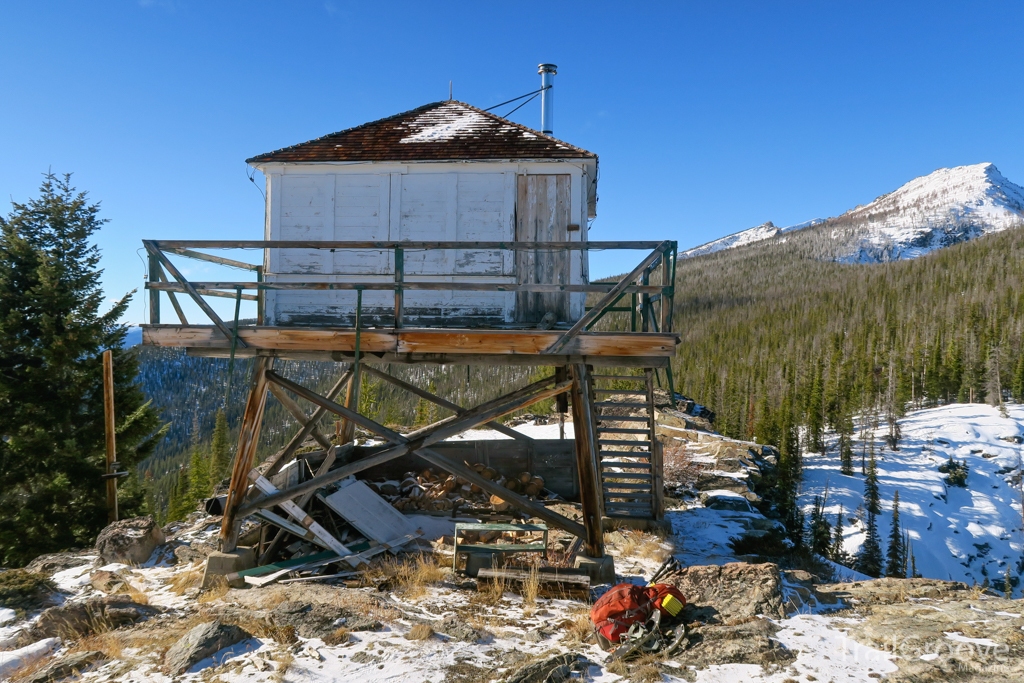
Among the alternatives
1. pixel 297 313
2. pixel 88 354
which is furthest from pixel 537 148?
pixel 88 354

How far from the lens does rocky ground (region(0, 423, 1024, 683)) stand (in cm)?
564

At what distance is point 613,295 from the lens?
759 cm

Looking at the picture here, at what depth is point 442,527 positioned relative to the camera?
1161cm

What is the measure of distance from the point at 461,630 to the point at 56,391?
17.0 meters

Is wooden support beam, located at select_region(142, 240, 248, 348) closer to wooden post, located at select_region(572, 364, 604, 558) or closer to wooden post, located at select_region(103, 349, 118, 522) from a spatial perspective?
wooden post, located at select_region(572, 364, 604, 558)

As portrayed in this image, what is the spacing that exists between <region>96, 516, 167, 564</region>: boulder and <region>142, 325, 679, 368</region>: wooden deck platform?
3.65m

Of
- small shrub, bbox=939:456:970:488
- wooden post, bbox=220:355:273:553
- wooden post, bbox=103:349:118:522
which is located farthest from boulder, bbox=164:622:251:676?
small shrub, bbox=939:456:970:488

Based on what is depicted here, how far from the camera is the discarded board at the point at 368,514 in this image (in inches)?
411

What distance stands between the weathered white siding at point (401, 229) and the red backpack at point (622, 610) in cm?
415

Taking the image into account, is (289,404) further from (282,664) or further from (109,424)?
(109,424)

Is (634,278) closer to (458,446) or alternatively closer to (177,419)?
(458,446)

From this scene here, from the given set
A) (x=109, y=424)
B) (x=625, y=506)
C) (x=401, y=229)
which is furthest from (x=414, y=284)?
(x=109, y=424)

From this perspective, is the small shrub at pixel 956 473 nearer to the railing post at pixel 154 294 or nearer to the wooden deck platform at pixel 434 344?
the wooden deck platform at pixel 434 344

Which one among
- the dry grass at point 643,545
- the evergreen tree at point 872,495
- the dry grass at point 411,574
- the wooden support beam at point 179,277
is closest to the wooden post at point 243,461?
the wooden support beam at point 179,277
